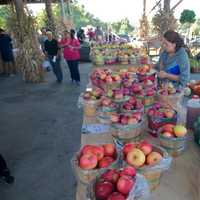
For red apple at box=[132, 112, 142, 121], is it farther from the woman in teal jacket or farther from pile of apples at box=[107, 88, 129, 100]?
the woman in teal jacket

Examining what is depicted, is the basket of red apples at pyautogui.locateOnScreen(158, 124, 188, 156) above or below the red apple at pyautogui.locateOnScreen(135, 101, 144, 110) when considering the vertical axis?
below

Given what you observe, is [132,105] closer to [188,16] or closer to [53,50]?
[53,50]

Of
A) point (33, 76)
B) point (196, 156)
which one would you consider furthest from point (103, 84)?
point (33, 76)

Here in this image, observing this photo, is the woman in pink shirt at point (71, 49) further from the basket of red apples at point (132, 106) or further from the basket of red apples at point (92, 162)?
the basket of red apples at point (92, 162)

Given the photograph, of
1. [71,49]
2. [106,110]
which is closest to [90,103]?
[106,110]

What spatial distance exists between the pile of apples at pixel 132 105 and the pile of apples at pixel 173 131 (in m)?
0.35

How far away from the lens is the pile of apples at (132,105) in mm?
1866

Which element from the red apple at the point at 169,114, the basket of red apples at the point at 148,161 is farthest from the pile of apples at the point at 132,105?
the basket of red apples at the point at 148,161

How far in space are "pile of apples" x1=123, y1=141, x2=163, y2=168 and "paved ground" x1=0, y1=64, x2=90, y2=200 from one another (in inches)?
62.0

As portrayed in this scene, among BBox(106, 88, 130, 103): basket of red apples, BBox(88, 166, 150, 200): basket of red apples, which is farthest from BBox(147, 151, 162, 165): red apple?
BBox(106, 88, 130, 103): basket of red apples

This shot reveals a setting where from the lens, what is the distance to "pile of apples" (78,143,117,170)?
49.6 inches

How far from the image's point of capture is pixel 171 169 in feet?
4.74

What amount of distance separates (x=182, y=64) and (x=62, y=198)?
176 centimetres

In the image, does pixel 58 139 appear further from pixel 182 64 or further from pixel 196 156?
pixel 196 156
